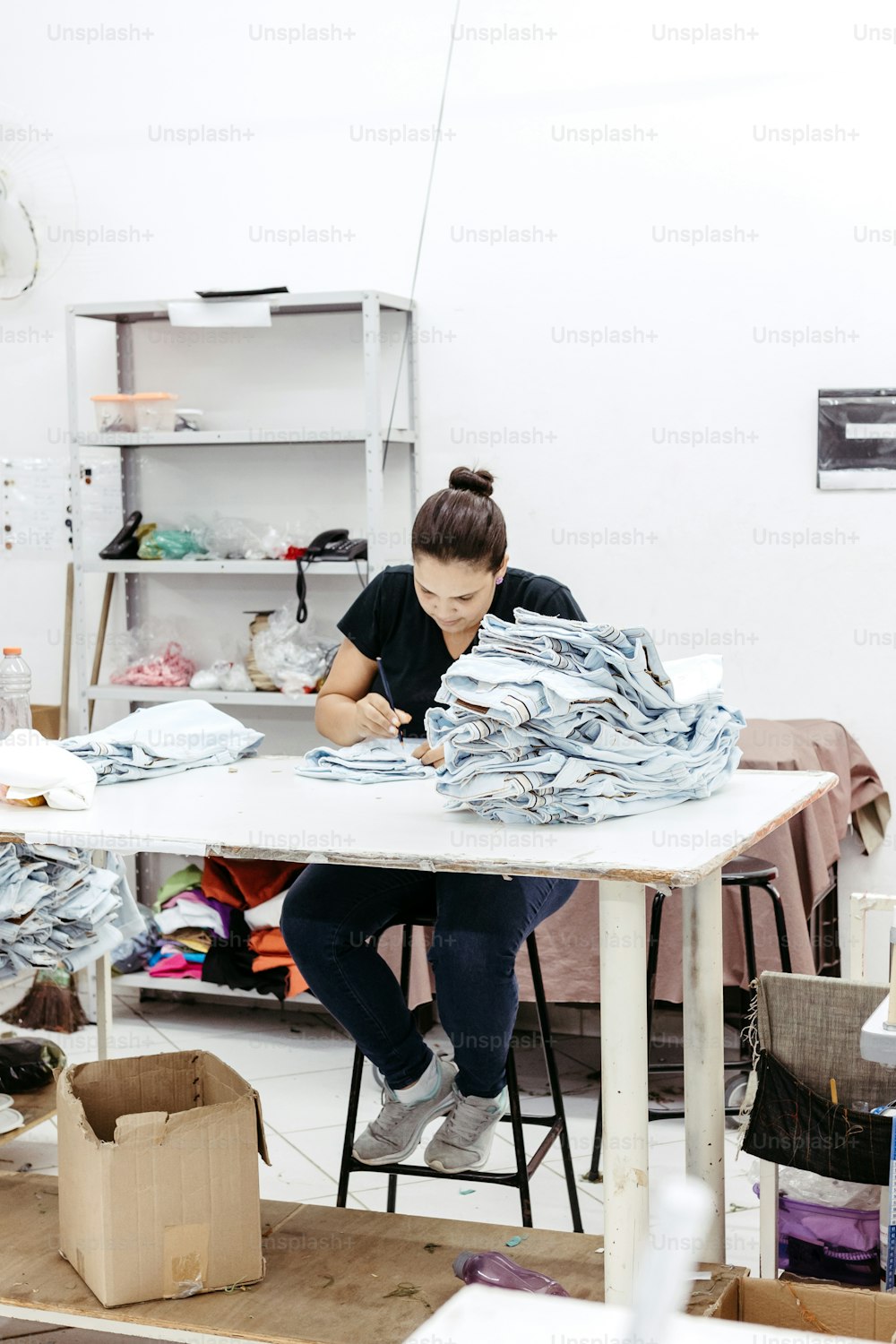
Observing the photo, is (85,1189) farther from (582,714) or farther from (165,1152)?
(582,714)

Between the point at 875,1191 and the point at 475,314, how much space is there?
2.56 metres

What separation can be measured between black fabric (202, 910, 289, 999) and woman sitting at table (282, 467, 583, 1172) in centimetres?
125

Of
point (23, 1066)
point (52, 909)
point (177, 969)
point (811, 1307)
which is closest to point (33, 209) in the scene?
point (177, 969)

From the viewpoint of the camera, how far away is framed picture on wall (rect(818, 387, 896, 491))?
3.57 m

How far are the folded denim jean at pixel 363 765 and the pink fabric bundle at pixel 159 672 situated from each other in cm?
172

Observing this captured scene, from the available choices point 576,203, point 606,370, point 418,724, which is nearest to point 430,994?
point 418,724

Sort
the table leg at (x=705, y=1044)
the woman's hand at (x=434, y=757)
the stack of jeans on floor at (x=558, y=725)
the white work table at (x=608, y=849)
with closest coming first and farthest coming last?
the white work table at (x=608, y=849) < the stack of jeans on floor at (x=558, y=725) < the table leg at (x=705, y=1044) < the woman's hand at (x=434, y=757)

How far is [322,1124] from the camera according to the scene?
3.14m

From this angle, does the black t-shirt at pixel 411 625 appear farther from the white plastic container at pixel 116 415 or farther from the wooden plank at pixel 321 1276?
the white plastic container at pixel 116 415

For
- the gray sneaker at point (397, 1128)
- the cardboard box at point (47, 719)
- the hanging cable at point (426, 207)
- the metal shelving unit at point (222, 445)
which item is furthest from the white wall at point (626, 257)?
the gray sneaker at point (397, 1128)

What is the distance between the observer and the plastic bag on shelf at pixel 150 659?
4.03 m

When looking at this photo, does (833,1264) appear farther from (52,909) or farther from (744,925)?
(52,909)

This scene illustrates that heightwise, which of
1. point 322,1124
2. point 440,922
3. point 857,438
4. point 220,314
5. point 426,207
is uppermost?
point 426,207

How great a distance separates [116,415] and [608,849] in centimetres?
267
